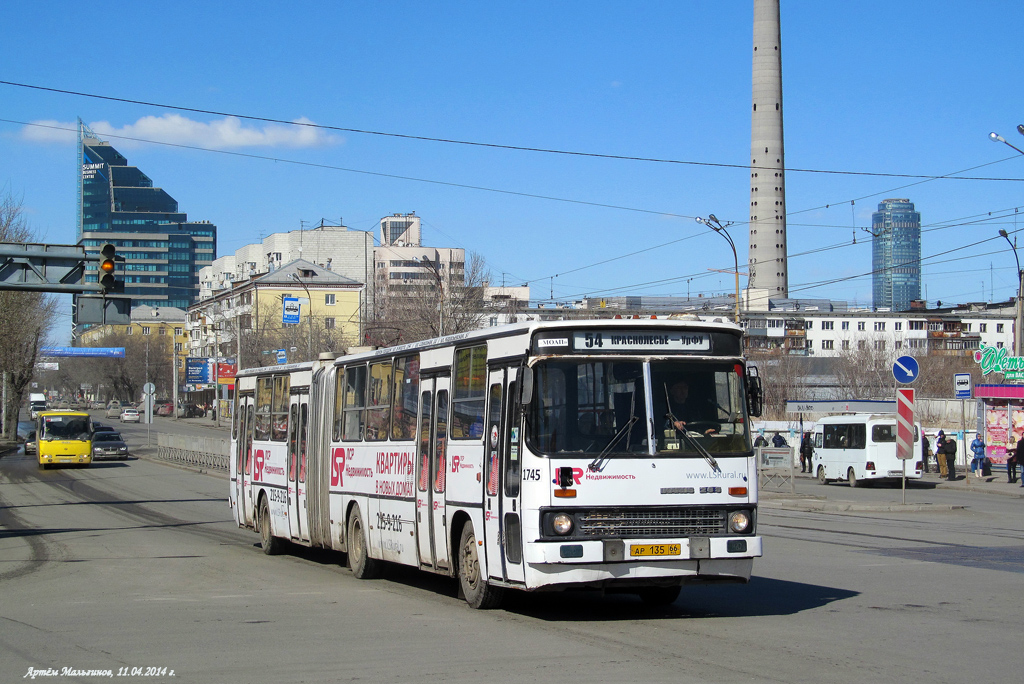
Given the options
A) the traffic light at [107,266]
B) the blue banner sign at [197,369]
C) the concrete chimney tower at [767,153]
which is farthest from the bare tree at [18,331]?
the concrete chimney tower at [767,153]

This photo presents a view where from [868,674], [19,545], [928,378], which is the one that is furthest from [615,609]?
[928,378]

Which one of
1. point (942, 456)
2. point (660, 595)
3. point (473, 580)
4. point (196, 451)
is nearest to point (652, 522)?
point (660, 595)

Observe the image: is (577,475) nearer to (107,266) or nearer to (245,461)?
(245,461)

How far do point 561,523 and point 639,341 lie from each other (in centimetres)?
190

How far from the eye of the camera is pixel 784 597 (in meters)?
12.0

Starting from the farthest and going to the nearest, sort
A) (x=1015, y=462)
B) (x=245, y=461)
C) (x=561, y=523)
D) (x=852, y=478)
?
(x=852, y=478) < (x=1015, y=462) < (x=245, y=461) < (x=561, y=523)

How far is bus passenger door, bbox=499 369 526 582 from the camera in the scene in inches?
401

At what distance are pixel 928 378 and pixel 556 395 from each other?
84891mm

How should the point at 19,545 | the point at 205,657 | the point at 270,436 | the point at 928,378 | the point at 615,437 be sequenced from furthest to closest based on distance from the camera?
the point at 928,378 < the point at 19,545 < the point at 270,436 < the point at 615,437 < the point at 205,657

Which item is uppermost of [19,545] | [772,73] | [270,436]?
[772,73]

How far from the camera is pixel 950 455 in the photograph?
137ft

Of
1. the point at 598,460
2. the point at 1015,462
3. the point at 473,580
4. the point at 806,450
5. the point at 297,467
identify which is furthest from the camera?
the point at 806,450

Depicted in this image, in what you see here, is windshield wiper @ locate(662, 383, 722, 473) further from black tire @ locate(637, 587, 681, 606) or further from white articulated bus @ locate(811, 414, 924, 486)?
white articulated bus @ locate(811, 414, 924, 486)

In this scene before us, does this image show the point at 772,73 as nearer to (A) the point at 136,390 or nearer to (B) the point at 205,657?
(A) the point at 136,390
